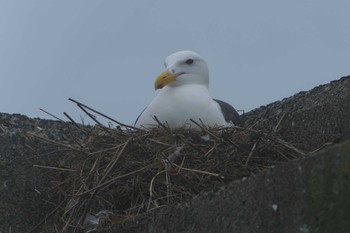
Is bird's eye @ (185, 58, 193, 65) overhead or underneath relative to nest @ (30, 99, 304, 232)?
overhead

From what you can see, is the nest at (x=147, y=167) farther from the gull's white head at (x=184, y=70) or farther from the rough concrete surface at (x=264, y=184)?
the gull's white head at (x=184, y=70)

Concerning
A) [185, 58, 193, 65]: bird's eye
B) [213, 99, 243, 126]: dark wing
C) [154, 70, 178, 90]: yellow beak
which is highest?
[185, 58, 193, 65]: bird's eye

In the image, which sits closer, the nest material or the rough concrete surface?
the rough concrete surface

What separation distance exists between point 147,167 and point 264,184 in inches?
53.3

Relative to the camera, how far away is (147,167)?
3559 mm

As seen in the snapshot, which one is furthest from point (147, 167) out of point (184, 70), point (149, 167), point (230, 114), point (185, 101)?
point (184, 70)

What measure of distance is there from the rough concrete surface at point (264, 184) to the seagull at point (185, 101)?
0.24 metres

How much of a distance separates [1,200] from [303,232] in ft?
6.41

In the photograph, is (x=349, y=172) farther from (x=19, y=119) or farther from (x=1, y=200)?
(x=19, y=119)

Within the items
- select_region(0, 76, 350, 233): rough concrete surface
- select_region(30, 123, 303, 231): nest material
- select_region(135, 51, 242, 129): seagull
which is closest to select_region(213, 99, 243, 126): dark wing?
select_region(135, 51, 242, 129): seagull

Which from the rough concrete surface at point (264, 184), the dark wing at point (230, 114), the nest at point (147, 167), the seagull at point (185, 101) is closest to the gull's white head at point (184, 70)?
the seagull at point (185, 101)

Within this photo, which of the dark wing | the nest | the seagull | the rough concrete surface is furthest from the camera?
the dark wing

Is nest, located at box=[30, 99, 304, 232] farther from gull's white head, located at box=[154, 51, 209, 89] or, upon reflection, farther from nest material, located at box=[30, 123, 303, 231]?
gull's white head, located at box=[154, 51, 209, 89]

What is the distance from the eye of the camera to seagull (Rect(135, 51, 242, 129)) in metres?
4.19
